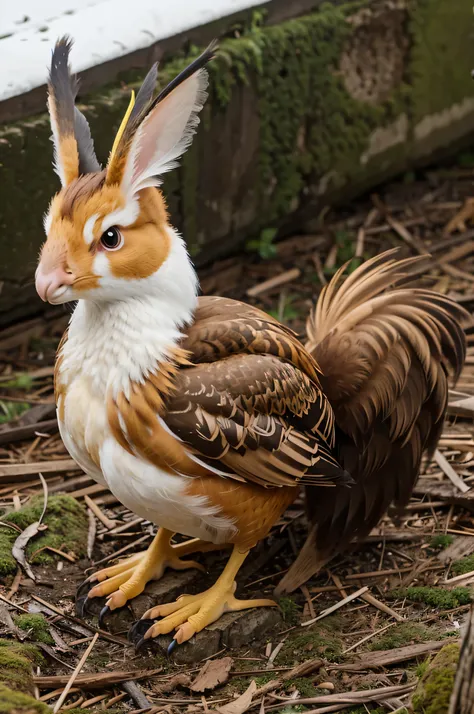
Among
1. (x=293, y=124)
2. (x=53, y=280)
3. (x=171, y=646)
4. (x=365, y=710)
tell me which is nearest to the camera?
(x=53, y=280)

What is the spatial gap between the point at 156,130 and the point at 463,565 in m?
1.91

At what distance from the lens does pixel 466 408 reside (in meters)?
4.27

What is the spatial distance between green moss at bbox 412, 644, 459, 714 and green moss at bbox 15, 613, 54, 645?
48.8 inches

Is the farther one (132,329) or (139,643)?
(139,643)

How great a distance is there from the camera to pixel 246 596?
3.52 m

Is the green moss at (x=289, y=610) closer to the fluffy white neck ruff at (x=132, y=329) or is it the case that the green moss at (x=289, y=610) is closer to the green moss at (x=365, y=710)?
the green moss at (x=365, y=710)

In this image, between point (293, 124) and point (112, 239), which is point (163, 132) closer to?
point (112, 239)

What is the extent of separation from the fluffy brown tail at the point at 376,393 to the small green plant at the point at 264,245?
79.7 inches

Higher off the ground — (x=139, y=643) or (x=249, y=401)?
(x=249, y=401)

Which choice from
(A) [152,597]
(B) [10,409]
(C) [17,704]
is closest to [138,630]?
(A) [152,597]

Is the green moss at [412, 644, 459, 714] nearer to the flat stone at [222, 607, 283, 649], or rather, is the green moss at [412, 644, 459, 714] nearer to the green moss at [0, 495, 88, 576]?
the flat stone at [222, 607, 283, 649]

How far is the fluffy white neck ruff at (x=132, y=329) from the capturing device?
2.92 meters

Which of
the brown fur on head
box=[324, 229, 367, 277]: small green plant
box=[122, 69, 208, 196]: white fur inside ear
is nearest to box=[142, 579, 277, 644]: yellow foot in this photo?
the brown fur on head

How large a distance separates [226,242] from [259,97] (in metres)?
0.82
